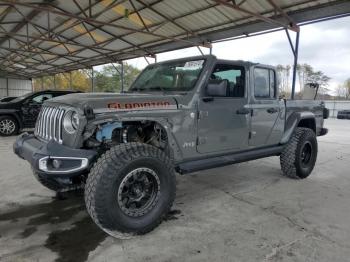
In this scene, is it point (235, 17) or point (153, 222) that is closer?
point (153, 222)

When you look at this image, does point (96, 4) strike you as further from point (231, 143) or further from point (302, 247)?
point (302, 247)

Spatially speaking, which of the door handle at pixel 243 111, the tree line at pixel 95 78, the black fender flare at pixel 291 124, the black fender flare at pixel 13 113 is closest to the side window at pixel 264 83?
the door handle at pixel 243 111

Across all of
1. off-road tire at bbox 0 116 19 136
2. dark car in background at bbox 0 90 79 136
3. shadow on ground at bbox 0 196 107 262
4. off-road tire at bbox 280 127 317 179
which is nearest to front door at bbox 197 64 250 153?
off-road tire at bbox 280 127 317 179

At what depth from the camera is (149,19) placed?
34.6 ft

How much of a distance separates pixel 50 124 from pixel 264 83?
3024mm

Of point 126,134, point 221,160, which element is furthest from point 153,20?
point 126,134

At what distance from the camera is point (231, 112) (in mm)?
4051

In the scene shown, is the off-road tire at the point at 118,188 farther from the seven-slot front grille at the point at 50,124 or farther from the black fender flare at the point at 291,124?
the black fender flare at the point at 291,124

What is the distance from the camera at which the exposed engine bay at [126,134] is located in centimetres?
324

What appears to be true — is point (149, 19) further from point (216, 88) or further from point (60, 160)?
point (60, 160)

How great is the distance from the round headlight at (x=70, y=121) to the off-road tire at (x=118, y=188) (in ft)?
1.42

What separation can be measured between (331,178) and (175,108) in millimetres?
3470

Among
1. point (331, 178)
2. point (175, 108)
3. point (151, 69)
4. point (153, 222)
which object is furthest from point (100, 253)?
point (331, 178)

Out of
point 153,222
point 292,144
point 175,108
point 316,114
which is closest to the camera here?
point 153,222
